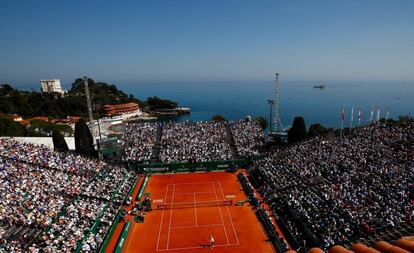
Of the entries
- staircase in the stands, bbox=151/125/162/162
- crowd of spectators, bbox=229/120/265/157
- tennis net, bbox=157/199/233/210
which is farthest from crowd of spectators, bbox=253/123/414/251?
staircase in the stands, bbox=151/125/162/162

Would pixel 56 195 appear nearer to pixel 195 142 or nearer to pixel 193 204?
pixel 193 204

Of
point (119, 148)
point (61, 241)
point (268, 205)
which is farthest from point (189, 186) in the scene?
point (61, 241)

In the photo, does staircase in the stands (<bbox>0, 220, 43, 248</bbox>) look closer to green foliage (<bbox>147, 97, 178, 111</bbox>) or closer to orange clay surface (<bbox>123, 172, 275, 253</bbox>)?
orange clay surface (<bbox>123, 172, 275, 253</bbox>)

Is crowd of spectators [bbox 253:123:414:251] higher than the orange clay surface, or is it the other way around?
crowd of spectators [bbox 253:123:414:251]

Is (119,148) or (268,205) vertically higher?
(119,148)

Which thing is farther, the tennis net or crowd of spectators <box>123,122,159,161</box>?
crowd of spectators <box>123,122,159,161</box>

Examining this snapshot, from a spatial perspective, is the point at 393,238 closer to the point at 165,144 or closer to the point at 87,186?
the point at 87,186

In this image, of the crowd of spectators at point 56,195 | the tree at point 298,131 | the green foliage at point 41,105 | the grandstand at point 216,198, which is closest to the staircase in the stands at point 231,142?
the grandstand at point 216,198
